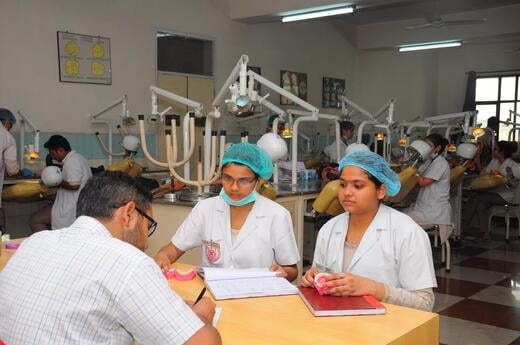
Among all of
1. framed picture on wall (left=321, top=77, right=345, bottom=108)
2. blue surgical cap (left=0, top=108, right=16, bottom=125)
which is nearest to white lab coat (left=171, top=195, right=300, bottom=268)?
blue surgical cap (left=0, top=108, right=16, bottom=125)

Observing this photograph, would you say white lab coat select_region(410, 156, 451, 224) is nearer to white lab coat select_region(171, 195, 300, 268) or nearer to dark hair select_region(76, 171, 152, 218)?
white lab coat select_region(171, 195, 300, 268)

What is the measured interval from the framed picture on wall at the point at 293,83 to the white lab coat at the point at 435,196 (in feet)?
12.4

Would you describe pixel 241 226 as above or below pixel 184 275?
above

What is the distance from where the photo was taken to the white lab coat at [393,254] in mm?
1962

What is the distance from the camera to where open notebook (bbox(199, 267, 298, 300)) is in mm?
1842

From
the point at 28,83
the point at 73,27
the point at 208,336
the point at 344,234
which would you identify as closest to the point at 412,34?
the point at 73,27

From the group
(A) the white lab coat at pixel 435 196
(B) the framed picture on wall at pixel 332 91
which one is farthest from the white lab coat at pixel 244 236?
(B) the framed picture on wall at pixel 332 91

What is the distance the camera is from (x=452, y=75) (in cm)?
1107

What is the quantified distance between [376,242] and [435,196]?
11.1ft

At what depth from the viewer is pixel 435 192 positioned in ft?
17.1

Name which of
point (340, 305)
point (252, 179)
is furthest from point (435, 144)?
Result: point (340, 305)

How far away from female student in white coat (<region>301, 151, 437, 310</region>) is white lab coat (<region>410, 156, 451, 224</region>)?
326 centimetres

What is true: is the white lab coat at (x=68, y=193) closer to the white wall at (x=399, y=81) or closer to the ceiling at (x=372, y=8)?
the ceiling at (x=372, y=8)

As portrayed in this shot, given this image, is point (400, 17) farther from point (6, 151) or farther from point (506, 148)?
point (6, 151)
